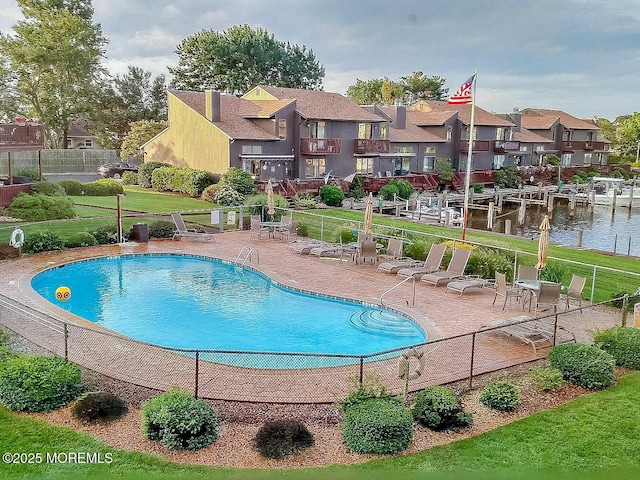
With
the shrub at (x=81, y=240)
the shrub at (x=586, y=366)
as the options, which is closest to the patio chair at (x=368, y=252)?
the shrub at (x=586, y=366)

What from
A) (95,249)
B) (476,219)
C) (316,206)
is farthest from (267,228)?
(476,219)

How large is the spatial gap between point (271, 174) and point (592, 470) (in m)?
37.9

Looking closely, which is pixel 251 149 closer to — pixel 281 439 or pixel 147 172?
pixel 147 172

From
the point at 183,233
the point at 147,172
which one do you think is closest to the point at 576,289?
the point at 183,233

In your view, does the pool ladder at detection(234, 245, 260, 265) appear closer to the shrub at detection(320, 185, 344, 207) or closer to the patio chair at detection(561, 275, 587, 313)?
the patio chair at detection(561, 275, 587, 313)

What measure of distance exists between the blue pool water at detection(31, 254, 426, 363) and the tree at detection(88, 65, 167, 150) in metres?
48.1

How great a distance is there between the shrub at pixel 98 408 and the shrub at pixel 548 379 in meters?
7.13

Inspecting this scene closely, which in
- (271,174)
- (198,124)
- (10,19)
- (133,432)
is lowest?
(133,432)

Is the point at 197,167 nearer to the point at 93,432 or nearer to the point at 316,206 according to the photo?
the point at 316,206

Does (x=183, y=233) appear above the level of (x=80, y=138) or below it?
below

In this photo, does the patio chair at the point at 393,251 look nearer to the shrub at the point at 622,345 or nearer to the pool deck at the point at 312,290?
the pool deck at the point at 312,290

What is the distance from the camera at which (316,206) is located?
1511 inches

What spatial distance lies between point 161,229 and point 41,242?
5.02m

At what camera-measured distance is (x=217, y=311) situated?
15.9 m
